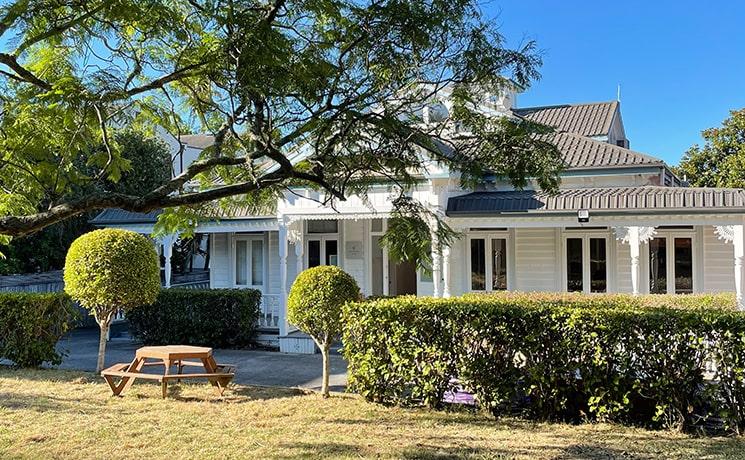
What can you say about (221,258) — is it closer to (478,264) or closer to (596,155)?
(478,264)

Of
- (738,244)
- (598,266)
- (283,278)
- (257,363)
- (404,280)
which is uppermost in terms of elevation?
(738,244)

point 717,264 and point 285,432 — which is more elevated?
point 717,264

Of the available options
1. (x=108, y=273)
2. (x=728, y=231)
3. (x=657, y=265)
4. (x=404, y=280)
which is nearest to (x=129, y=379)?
(x=108, y=273)

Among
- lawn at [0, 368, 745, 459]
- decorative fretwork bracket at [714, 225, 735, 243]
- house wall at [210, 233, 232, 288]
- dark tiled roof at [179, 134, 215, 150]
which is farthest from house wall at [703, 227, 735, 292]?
house wall at [210, 233, 232, 288]

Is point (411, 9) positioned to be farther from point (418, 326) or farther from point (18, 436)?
point (18, 436)

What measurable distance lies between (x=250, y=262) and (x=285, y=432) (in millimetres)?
12217

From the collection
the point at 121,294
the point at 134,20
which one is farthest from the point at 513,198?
the point at 134,20

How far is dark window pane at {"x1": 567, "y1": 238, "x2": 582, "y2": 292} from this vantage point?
15.7 m

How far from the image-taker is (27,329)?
449 inches

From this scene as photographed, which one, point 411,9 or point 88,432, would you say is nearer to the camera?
point 411,9

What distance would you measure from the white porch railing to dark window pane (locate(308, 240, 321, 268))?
1.82 meters

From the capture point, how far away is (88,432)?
7.16m

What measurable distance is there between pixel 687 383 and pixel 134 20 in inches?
278

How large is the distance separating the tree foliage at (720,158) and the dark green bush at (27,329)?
28.6 m
